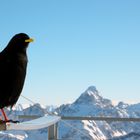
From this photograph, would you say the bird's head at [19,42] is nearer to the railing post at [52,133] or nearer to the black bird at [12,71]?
the black bird at [12,71]

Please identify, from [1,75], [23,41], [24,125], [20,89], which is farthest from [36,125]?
[23,41]

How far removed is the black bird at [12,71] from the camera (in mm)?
3477

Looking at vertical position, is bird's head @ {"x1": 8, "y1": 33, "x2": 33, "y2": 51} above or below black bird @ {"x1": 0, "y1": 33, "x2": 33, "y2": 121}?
above

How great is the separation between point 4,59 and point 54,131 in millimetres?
765

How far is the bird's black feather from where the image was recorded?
348 centimetres

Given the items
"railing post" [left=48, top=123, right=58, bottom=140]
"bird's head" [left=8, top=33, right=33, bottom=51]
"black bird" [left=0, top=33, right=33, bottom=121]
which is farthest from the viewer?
"railing post" [left=48, top=123, right=58, bottom=140]

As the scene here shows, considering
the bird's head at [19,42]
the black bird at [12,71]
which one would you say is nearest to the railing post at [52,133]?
the black bird at [12,71]

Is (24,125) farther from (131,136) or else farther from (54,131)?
(131,136)

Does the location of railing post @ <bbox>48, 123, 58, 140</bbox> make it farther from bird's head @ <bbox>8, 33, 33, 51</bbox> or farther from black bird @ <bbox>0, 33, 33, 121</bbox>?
bird's head @ <bbox>8, 33, 33, 51</bbox>

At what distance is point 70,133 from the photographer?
195 meters

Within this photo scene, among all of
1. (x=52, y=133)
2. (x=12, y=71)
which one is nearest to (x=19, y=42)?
(x=12, y=71)

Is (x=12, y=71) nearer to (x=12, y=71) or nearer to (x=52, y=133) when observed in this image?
(x=12, y=71)

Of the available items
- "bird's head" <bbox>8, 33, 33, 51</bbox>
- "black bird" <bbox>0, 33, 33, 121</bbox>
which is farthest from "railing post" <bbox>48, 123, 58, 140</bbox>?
Answer: "bird's head" <bbox>8, 33, 33, 51</bbox>

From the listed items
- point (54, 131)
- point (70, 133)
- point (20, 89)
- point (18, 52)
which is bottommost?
point (70, 133)
